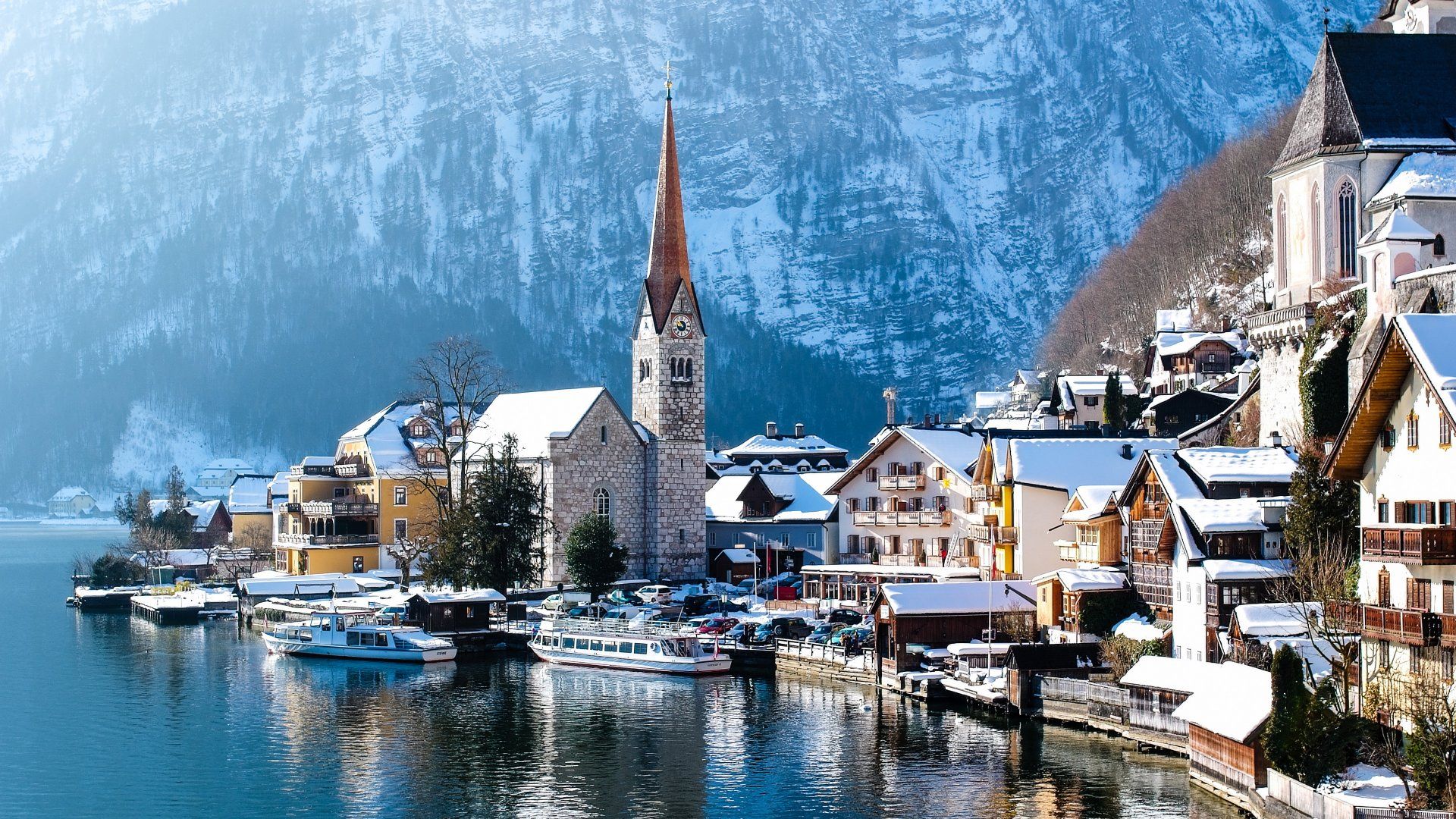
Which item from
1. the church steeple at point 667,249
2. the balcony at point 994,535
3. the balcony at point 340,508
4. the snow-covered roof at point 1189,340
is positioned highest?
the church steeple at point 667,249

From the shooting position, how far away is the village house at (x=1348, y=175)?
5553 centimetres

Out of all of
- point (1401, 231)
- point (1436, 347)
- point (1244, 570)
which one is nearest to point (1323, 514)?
point (1244, 570)

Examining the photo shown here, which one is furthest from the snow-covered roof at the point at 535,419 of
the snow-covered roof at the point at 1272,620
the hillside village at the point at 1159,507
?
the snow-covered roof at the point at 1272,620

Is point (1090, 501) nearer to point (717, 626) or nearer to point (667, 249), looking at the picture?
point (717, 626)

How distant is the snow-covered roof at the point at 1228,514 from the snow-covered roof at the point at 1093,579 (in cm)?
568

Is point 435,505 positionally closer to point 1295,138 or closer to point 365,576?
point 365,576

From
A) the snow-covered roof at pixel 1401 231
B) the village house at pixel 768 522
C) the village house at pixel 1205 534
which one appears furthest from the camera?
the village house at pixel 768 522

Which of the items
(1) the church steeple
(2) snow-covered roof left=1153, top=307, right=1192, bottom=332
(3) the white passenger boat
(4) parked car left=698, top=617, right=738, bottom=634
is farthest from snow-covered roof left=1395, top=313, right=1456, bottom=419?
(2) snow-covered roof left=1153, top=307, right=1192, bottom=332

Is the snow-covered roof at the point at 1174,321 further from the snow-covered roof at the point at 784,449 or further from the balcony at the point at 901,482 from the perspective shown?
the balcony at the point at 901,482

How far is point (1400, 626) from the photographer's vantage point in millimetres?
36250

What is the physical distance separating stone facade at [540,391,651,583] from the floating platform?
59.9 ft

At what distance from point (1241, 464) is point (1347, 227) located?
1092cm

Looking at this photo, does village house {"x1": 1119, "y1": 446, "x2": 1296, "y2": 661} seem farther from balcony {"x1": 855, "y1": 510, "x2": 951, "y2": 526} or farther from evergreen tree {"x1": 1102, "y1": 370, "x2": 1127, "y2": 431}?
evergreen tree {"x1": 1102, "y1": 370, "x2": 1127, "y2": 431}

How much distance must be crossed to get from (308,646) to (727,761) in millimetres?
31735
